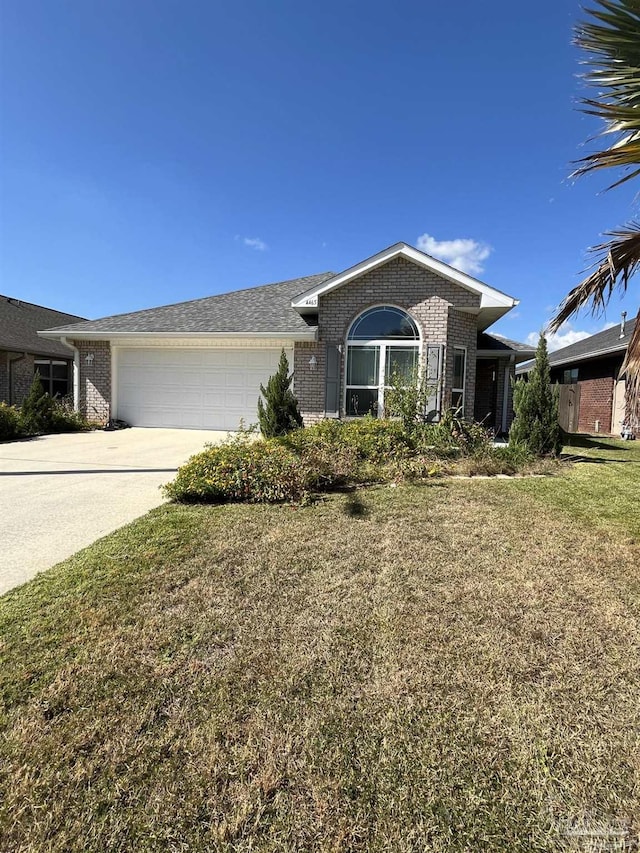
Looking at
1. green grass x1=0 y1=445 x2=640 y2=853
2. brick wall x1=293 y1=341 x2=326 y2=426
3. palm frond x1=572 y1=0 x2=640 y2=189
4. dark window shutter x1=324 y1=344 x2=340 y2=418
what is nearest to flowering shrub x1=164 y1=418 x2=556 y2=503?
green grass x1=0 y1=445 x2=640 y2=853

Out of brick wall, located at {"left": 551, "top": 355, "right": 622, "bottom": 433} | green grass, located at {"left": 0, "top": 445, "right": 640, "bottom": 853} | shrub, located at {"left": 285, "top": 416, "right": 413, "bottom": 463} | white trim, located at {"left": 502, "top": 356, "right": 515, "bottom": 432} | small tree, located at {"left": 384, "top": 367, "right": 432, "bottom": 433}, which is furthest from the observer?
brick wall, located at {"left": 551, "top": 355, "right": 622, "bottom": 433}

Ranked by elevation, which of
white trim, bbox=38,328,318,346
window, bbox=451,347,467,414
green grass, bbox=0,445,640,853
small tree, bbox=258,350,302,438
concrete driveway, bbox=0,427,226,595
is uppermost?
white trim, bbox=38,328,318,346

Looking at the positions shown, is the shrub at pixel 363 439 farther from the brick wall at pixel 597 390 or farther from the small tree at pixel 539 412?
the brick wall at pixel 597 390

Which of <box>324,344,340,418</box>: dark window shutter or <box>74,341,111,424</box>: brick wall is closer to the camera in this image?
<box>324,344,340,418</box>: dark window shutter

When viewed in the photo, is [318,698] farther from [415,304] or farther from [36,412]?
[36,412]

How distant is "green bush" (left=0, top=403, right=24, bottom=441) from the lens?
443 inches

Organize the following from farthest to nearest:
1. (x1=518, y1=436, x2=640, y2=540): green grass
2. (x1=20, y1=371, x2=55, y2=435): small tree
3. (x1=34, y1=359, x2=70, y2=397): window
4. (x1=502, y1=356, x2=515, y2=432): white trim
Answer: (x1=34, y1=359, x2=70, y2=397): window < (x1=502, y1=356, x2=515, y2=432): white trim < (x1=20, y1=371, x2=55, y2=435): small tree < (x1=518, y1=436, x2=640, y2=540): green grass

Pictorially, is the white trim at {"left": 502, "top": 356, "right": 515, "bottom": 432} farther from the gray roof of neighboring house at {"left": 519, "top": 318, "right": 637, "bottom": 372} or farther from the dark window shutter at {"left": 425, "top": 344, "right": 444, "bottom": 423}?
the dark window shutter at {"left": 425, "top": 344, "right": 444, "bottom": 423}

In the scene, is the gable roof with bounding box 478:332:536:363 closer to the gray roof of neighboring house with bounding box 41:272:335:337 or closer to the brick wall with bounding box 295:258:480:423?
the brick wall with bounding box 295:258:480:423

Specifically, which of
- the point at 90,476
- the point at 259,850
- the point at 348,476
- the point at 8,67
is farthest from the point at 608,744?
the point at 8,67

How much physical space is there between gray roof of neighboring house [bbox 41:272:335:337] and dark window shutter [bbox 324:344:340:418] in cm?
131

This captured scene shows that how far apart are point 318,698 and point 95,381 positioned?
47.6 ft

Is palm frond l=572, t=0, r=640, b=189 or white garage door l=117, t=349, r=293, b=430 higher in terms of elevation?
palm frond l=572, t=0, r=640, b=189

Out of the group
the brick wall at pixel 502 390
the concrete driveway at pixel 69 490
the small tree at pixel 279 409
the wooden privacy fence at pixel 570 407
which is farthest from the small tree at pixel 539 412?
the wooden privacy fence at pixel 570 407
